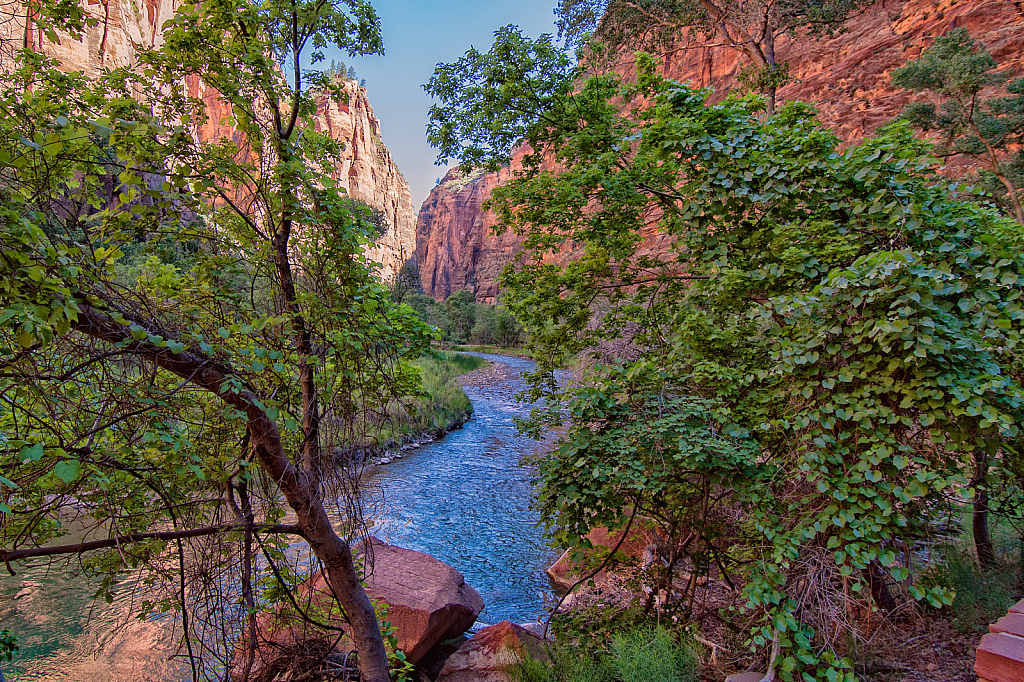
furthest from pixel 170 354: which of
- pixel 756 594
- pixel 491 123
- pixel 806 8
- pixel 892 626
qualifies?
pixel 806 8

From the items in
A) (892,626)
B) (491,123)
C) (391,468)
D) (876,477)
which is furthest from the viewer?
(391,468)

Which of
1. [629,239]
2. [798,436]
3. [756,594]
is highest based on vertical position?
[629,239]

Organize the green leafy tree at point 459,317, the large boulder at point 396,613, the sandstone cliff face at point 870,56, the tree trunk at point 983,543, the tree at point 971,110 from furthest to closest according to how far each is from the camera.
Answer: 1. the green leafy tree at point 459,317
2. the sandstone cliff face at point 870,56
3. the tree at point 971,110
4. the tree trunk at point 983,543
5. the large boulder at point 396,613

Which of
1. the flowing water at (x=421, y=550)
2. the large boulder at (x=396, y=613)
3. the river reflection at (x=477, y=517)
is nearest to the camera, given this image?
the large boulder at (x=396, y=613)

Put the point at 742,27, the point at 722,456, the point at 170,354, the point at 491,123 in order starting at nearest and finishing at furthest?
the point at 170,354 → the point at 722,456 → the point at 491,123 → the point at 742,27

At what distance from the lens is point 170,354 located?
228 centimetres

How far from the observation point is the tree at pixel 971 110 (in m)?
10.8

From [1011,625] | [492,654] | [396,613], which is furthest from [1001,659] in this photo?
[396,613]

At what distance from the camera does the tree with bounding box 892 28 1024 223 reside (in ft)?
35.5

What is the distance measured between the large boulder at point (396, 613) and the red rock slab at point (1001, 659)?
3826 mm

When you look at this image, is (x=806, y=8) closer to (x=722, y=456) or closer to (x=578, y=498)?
(x=722, y=456)

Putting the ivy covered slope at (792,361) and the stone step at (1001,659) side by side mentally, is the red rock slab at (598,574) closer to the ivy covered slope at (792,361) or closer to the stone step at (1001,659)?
the ivy covered slope at (792,361)

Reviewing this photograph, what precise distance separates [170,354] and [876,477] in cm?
363

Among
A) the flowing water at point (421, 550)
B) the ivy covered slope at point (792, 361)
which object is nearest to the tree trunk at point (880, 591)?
the ivy covered slope at point (792, 361)
